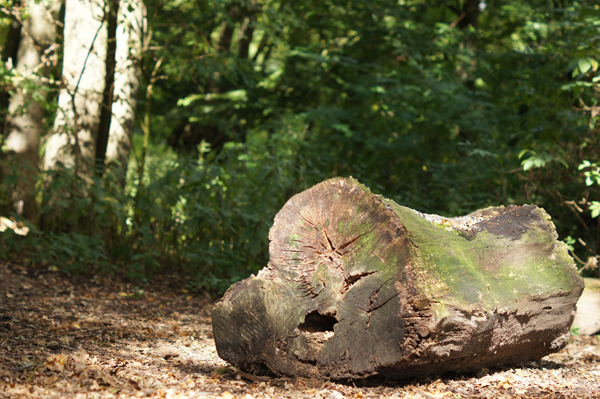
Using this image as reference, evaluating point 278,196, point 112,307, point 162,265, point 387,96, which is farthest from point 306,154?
point 112,307

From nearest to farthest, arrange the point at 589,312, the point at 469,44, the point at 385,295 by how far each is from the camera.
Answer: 1. the point at 385,295
2. the point at 589,312
3. the point at 469,44

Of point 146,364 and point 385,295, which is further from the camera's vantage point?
point 146,364

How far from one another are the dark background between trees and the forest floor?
943mm

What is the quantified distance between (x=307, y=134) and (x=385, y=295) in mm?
6080

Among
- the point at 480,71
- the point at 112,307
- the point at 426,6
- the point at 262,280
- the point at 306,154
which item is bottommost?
the point at 112,307

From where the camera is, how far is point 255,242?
510cm

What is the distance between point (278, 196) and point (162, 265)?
5.27 ft

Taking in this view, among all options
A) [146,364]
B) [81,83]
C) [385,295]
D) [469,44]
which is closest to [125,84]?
[81,83]

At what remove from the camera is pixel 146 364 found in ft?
9.79

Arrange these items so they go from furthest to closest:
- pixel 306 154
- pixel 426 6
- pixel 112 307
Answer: pixel 426 6 → pixel 306 154 → pixel 112 307

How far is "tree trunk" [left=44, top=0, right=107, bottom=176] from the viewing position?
5812 millimetres

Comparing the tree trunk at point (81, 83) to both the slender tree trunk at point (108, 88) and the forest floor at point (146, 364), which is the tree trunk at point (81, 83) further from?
the forest floor at point (146, 364)

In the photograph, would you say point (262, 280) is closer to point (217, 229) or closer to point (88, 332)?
point (88, 332)

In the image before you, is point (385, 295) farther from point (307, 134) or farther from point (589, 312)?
point (307, 134)
